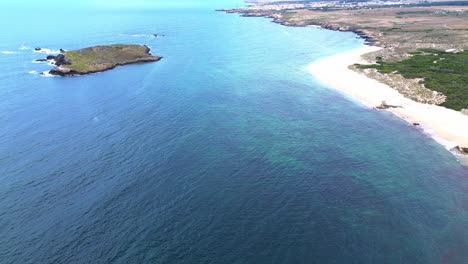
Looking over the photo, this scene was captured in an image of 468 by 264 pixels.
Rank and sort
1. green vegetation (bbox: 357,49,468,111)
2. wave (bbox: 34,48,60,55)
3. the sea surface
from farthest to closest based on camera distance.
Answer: wave (bbox: 34,48,60,55) < green vegetation (bbox: 357,49,468,111) < the sea surface

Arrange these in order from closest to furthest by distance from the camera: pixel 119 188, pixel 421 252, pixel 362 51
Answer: pixel 421 252
pixel 119 188
pixel 362 51

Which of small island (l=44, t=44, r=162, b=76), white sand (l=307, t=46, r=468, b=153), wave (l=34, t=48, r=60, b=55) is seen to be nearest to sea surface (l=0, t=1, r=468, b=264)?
white sand (l=307, t=46, r=468, b=153)

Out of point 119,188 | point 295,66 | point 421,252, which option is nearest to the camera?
point 421,252

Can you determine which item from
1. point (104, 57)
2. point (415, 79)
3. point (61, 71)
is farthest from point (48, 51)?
point (415, 79)

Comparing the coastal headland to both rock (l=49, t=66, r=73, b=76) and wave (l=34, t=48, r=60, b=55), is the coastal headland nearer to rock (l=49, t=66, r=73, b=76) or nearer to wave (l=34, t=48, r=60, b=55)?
rock (l=49, t=66, r=73, b=76)

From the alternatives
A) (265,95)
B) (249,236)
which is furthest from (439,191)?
(265,95)

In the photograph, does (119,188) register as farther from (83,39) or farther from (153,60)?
(83,39)

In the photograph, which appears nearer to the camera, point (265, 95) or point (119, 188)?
point (119, 188)
